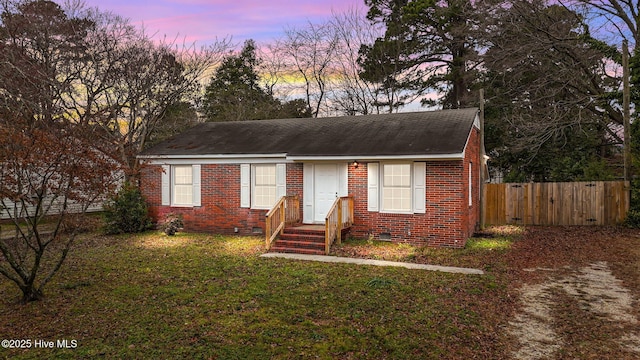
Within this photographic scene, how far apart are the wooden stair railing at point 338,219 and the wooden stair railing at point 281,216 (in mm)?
1526

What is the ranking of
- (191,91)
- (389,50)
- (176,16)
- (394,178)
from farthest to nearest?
(389,50) < (191,91) < (176,16) < (394,178)

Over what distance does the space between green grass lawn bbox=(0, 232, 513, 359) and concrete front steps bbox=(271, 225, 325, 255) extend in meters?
1.27

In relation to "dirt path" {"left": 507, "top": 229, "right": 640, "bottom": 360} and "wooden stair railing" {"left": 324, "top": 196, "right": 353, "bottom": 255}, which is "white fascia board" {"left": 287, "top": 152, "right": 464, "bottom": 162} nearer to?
"wooden stair railing" {"left": 324, "top": 196, "right": 353, "bottom": 255}

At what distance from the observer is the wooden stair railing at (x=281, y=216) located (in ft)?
36.3

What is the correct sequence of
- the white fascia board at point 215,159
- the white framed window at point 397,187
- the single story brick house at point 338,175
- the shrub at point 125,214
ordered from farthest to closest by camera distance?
the shrub at point 125,214
the white fascia board at point 215,159
the white framed window at point 397,187
the single story brick house at point 338,175

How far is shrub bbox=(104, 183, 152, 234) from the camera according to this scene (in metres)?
14.1

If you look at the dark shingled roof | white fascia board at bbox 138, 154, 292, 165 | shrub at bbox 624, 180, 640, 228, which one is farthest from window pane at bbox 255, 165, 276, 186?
shrub at bbox 624, 180, 640, 228

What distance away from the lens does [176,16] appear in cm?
1748

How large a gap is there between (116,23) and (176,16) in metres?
2.75

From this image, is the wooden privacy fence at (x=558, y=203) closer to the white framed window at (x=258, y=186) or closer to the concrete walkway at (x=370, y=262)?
the concrete walkway at (x=370, y=262)

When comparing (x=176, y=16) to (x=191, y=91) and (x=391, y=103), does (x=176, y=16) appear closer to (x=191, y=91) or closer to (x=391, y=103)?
(x=191, y=91)

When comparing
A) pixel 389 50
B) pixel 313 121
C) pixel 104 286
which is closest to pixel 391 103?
pixel 389 50

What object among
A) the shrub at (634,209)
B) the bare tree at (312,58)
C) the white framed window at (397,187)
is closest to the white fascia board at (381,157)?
the white framed window at (397,187)

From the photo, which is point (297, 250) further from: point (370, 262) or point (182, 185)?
point (182, 185)
